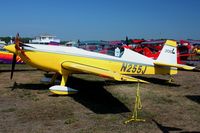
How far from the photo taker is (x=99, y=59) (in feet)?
37.5

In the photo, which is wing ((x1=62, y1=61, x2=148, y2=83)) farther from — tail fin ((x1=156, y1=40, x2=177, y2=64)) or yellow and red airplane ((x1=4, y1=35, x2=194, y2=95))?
tail fin ((x1=156, y1=40, x2=177, y2=64))

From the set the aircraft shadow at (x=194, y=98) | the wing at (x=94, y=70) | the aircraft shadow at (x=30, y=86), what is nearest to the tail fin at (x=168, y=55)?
the aircraft shadow at (x=194, y=98)

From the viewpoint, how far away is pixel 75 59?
11.1 metres

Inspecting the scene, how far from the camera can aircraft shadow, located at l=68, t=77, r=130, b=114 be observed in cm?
847

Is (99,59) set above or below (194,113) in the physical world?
above

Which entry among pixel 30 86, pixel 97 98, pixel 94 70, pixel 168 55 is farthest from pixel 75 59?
pixel 168 55

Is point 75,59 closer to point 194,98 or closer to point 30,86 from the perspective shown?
point 30,86

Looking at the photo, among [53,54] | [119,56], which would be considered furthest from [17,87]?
[119,56]

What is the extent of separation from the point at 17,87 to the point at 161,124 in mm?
7168

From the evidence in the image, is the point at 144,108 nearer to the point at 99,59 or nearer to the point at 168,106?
the point at 168,106

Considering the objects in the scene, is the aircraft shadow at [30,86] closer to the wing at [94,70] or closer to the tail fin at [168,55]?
the wing at [94,70]

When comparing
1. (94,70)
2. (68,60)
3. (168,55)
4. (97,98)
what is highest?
(168,55)

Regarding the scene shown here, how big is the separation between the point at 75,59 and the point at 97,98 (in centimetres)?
198

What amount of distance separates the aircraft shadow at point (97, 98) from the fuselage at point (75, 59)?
1.15m
